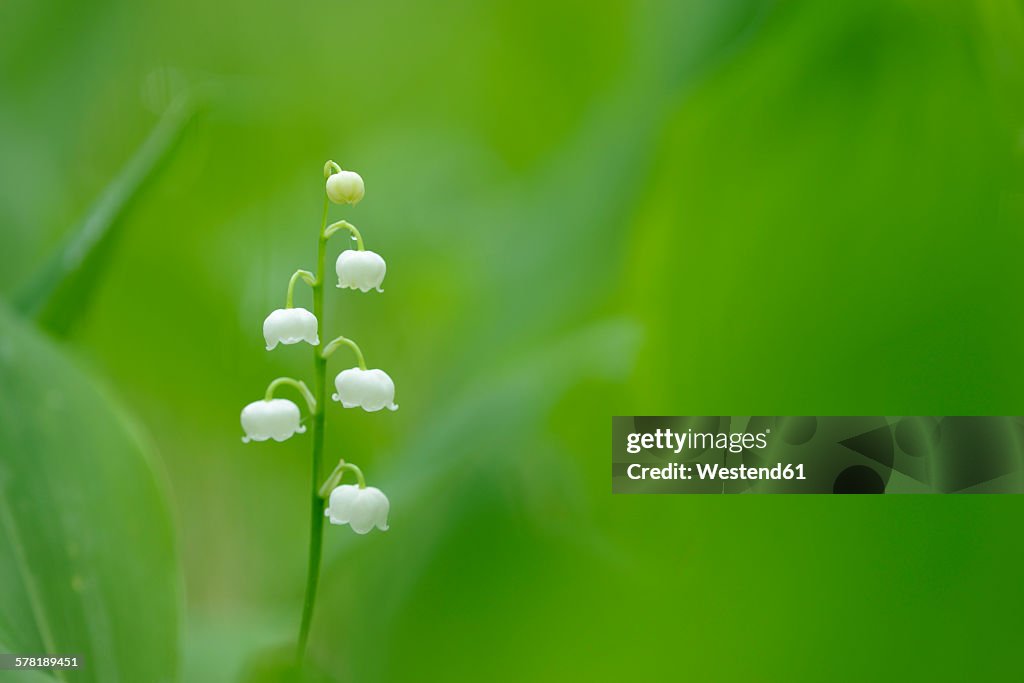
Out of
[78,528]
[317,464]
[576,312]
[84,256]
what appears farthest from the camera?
[576,312]

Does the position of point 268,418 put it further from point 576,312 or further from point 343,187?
point 576,312

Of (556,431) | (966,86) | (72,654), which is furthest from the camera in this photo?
(556,431)

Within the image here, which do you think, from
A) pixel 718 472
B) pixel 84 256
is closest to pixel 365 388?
pixel 718 472

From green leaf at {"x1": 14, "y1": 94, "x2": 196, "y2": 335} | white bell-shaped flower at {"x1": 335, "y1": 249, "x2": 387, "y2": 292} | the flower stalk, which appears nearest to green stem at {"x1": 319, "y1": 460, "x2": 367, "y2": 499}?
the flower stalk

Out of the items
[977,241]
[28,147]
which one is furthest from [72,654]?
[28,147]

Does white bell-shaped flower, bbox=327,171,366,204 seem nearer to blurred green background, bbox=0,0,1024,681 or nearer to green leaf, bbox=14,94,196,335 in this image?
blurred green background, bbox=0,0,1024,681

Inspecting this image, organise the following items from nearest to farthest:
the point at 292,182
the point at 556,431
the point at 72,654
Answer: the point at 72,654 → the point at 556,431 → the point at 292,182

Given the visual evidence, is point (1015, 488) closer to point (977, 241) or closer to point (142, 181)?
point (977, 241)
